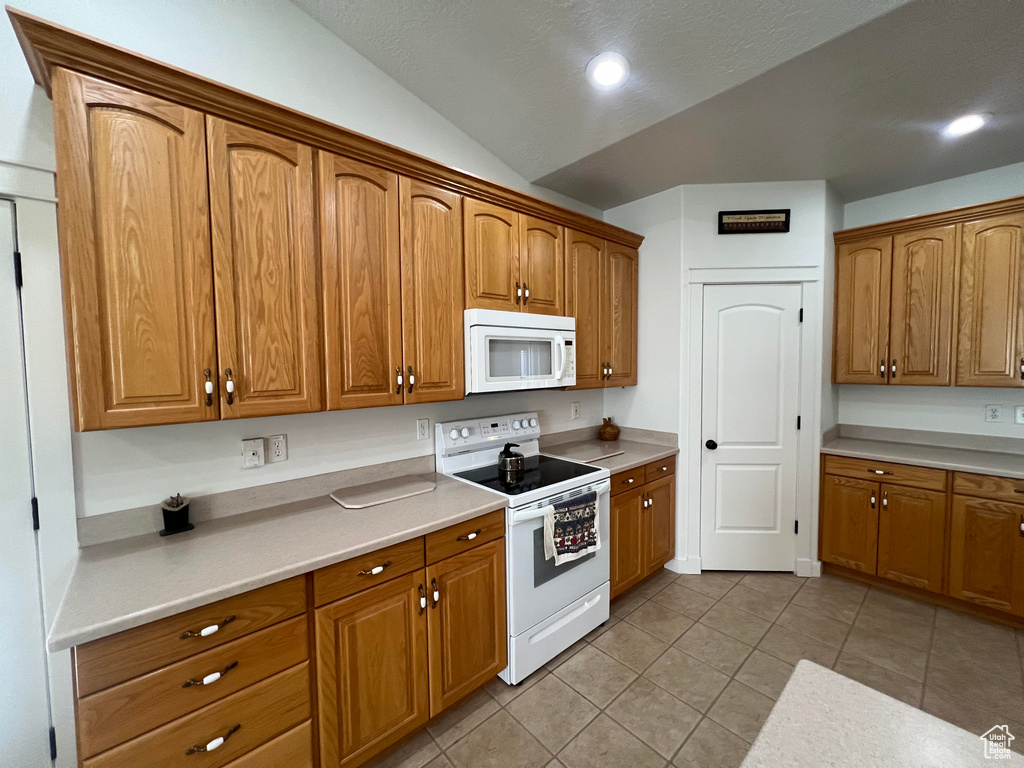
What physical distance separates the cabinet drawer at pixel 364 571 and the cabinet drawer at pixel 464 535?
57 mm

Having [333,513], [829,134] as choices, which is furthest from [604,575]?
[829,134]

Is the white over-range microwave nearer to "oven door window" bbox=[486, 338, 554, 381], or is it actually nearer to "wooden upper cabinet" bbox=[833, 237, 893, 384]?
"oven door window" bbox=[486, 338, 554, 381]

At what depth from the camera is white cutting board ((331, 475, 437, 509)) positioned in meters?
1.83

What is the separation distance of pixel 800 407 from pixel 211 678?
337 centimetres

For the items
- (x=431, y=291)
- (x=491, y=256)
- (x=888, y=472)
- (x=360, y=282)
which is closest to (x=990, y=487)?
(x=888, y=472)

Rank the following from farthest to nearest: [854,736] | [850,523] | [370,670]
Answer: [850,523] → [370,670] → [854,736]

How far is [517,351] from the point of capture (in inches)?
88.0

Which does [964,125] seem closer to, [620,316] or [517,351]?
[620,316]

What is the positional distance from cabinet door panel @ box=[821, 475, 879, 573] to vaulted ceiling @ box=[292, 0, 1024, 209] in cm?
206

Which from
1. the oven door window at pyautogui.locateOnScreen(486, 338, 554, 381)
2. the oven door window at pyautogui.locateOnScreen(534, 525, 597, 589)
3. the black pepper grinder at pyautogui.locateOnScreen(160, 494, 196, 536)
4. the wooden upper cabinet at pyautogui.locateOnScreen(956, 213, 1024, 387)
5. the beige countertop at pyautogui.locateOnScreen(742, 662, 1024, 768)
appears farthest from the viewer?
the wooden upper cabinet at pyautogui.locateOnScreen(956, 213, 1024, 387)

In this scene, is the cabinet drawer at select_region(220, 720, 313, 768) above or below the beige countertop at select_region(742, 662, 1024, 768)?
below

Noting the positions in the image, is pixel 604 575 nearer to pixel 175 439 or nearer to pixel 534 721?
pixel 534 721

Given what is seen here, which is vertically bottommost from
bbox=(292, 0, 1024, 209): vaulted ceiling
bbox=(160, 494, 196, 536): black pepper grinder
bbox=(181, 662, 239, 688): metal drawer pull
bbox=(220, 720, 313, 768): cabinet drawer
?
bbox=(220, 720, 313, 768): cabinet drawer

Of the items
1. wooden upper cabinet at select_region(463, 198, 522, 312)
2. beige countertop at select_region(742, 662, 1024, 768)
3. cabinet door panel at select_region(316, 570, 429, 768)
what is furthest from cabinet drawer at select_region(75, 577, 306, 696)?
wooden upper cabinet at select_region(463, 198, 522, 312)
